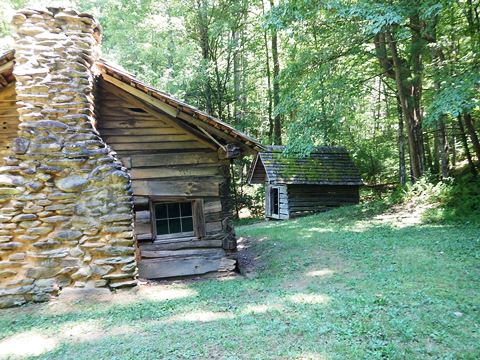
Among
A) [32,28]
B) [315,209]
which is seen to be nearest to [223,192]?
[32,28]

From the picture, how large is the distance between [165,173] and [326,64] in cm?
828

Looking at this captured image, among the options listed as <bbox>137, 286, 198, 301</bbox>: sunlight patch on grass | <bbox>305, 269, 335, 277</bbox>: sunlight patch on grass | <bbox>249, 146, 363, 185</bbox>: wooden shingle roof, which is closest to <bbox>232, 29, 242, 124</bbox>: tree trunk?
<bbox>249, 146, 363, 185</bbox>: wooden shingle roof

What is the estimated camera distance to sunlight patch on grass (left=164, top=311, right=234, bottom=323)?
5.01 m

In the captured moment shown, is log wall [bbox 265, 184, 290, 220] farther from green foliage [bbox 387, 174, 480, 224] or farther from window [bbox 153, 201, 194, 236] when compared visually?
window [bbox 153, 201, 194, 236]

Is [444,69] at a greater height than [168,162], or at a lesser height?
greater

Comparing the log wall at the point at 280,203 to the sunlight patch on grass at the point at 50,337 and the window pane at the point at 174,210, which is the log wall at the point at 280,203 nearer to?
the window pane at the point at 174,210

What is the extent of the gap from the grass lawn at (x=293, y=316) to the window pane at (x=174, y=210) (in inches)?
72.6

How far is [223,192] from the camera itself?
855 centimetres

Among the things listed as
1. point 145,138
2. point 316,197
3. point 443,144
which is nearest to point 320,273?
point 145,138

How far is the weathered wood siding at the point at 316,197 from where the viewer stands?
19672 millimetres

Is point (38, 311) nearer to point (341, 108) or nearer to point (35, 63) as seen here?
point (35, 63)

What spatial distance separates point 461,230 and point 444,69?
5.02 m

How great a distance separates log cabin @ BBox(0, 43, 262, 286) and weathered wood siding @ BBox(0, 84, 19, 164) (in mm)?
19

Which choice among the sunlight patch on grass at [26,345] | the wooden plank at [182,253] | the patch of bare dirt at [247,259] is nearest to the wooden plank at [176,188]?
the wooden plank at [182,253]
